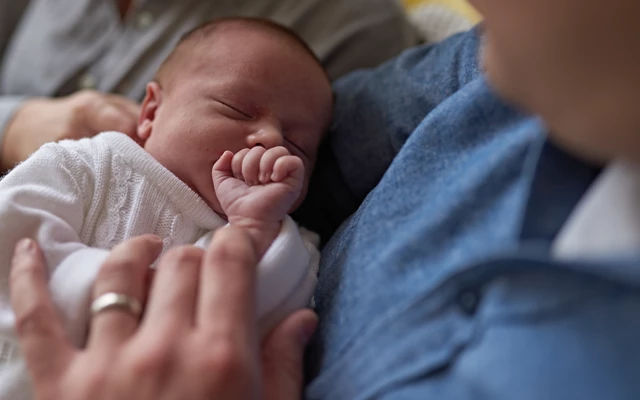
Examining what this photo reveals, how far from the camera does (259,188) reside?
75 cm

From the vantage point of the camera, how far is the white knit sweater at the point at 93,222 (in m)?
0.64

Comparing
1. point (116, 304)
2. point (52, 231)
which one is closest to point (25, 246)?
point (52, 231)

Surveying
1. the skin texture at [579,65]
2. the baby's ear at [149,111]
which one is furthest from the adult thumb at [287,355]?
the baby's ear at [149,111]

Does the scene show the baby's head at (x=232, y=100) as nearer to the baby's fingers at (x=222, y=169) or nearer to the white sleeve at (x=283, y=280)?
the baby's fingers at (x=222, y=169)

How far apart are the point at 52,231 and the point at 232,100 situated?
1.03ft

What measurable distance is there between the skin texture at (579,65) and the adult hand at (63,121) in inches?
28.7

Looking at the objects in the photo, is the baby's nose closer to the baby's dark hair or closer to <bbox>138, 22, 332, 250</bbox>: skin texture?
<bbox>138, 22, 332, 250</bbox>: skin texture

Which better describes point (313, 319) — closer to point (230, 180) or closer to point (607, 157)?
point (230, 180)

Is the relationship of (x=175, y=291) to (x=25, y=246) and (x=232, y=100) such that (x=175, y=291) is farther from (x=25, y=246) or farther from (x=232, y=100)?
(x=232, y=100)

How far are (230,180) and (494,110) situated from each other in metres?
0.33

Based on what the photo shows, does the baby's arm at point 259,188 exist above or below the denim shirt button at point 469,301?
below

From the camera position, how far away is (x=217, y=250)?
0.59 metres

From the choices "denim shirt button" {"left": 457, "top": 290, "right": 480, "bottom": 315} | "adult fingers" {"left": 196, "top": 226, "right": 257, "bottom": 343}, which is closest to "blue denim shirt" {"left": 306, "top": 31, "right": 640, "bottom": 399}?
"denim shirt button" {"left": 457, "top": 290, "right": 480, "bottom": 315}

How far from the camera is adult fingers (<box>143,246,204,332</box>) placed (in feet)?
1.80
